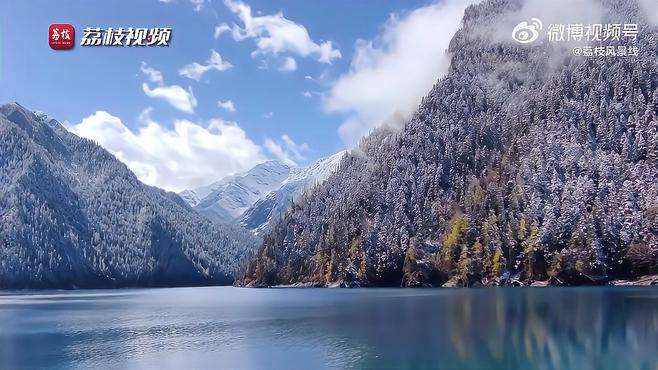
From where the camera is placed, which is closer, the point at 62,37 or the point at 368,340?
the point at 368,340

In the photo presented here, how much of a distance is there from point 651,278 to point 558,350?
139870 mm

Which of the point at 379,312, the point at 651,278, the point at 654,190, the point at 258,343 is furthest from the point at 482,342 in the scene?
the point at 654,190

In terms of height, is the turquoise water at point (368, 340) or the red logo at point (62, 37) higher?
the red logo at point (62, 37)

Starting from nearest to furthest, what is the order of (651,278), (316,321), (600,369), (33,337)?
(600,369) → (33,337) → (316,321) → (651,278)

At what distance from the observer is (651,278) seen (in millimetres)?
178250

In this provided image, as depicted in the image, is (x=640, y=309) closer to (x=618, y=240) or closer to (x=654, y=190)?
(x=618, y=240)

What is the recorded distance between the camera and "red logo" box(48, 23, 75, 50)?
85938 mm

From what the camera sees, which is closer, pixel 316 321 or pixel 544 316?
pixel 544 316

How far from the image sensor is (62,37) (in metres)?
86.2

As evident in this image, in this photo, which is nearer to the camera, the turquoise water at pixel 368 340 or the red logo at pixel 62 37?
the turquoise water at pixel 368 340

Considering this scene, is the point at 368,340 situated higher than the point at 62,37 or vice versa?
the point at 62,37

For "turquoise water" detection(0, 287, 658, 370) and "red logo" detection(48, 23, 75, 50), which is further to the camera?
"red logo" detection(48, 23, 75, 50)

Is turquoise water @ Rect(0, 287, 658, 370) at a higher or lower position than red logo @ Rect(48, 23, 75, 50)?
lower

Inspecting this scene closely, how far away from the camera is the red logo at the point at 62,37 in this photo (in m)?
85.9
